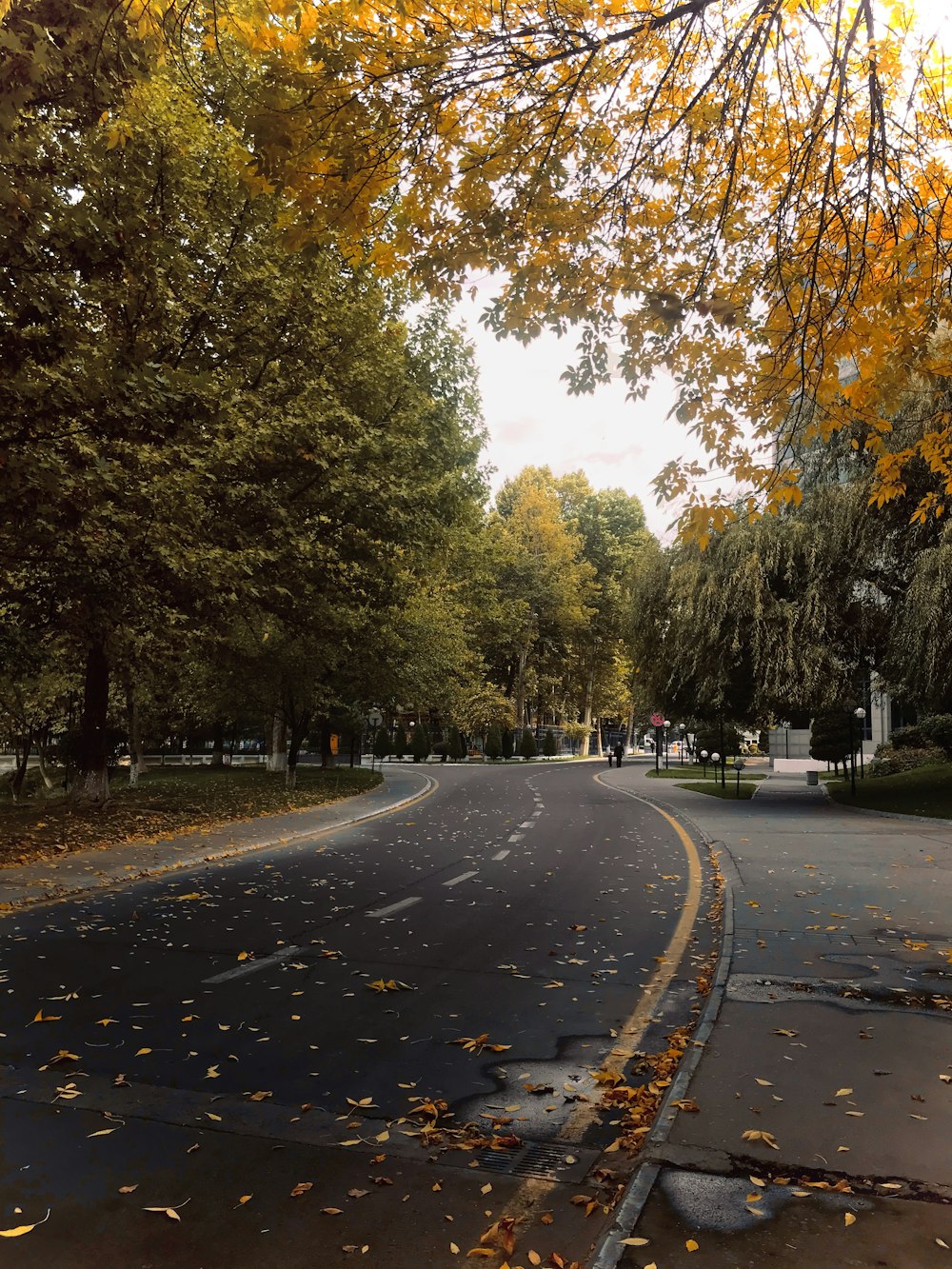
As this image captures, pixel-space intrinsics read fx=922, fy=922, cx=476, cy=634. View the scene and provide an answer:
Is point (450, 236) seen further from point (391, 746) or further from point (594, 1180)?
point (391, 746)

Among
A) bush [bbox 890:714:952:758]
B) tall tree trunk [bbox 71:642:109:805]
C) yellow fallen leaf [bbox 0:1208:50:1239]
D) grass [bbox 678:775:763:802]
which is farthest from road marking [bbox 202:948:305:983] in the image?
bush [bbox 890:714:952:758]

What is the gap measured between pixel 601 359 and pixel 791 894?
6186 millimetres

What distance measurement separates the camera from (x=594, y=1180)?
3822mm

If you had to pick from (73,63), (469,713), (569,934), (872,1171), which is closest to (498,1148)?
(872,1171)

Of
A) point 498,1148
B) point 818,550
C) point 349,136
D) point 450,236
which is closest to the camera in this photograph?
point 498,1148

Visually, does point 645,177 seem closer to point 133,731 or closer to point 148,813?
point 148,813

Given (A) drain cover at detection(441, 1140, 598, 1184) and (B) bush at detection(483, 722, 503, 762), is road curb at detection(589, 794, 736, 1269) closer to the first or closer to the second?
(A) drain cover at detection(441, 1140, 598, 1184)

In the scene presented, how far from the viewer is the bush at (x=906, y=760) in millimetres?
33250

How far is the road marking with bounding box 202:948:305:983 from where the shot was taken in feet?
22.3

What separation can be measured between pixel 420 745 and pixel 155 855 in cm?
4599

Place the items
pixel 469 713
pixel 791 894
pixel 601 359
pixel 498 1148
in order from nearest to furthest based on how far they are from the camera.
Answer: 1. pixel 498 1148
2. pixel 601 359
3. pixel 791 894
4. pixel 469 713

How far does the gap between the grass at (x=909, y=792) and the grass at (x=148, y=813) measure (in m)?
13.8

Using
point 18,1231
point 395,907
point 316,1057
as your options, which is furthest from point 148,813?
point 18,1231

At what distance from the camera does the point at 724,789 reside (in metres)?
29.2
